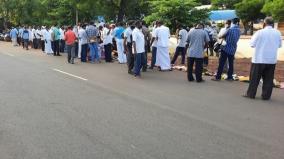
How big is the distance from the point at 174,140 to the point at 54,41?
64.4ft

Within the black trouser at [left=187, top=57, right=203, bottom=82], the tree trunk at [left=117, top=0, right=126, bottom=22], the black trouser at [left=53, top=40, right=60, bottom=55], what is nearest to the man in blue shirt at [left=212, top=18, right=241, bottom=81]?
the black trouser at [left=187, top=57, right=203, bottom=82]

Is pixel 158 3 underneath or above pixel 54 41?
above

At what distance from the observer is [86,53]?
70.9 feet

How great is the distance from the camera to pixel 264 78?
37.8 feet

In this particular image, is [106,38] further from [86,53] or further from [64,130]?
[64,130]

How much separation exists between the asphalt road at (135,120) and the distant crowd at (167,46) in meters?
0.69

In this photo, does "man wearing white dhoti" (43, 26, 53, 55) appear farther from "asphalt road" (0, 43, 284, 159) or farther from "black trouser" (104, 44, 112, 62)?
"asphalt road" (0, 43, 284, 159)

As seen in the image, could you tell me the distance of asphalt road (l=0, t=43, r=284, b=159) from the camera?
6.65m

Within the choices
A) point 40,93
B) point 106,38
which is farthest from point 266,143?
point 106,38

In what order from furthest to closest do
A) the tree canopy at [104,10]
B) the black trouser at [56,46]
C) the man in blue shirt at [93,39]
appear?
the black trouser at [56,46]
the tree canopy at [104,10]
the man in blue shirt at [93,39]

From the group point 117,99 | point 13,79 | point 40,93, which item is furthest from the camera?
point 13,79

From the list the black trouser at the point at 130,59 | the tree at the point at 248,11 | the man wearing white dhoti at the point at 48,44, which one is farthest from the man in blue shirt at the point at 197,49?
the tree at the point at 248,11

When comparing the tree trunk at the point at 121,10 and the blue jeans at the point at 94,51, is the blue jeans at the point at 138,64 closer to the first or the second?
the blue jeans at the point at 94,51

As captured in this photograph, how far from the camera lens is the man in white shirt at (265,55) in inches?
444
